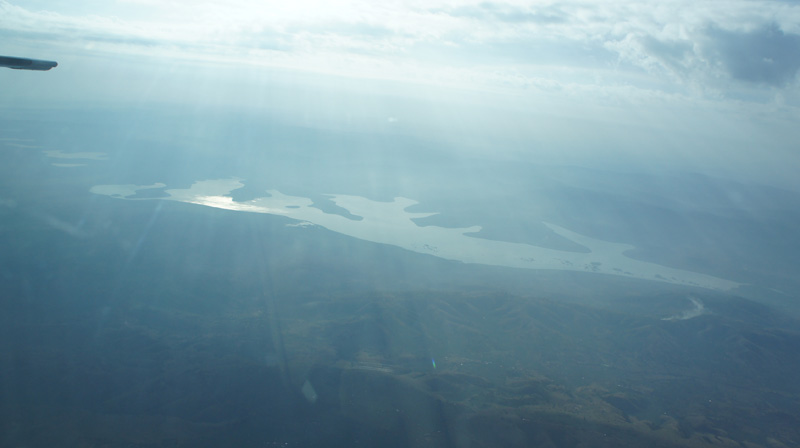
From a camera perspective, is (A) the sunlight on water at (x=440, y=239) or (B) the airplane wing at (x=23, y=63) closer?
(B) the airplane wing at (x=23, y=63)

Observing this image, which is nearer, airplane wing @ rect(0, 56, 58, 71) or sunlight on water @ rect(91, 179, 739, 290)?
airplane wing @ rect(0, 56, 58, 71)

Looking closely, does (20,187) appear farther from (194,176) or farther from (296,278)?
(296,278)

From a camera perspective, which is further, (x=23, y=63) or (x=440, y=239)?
(x=440, y=239)

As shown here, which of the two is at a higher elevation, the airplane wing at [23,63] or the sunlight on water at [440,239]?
the airplane wing at [23,63]

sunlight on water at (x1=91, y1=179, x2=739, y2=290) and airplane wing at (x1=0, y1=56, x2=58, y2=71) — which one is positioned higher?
airplane wing at (x1=0, y1=56, x2=58, y2=71)

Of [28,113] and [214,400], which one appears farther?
[28,113]

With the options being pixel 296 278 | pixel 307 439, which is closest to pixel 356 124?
pixel 296 278

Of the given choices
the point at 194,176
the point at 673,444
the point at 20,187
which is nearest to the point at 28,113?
the point at 194,176

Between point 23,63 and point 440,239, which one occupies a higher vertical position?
point 23,63

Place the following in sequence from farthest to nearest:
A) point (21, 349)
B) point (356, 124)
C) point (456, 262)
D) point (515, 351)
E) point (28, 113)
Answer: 1. point (356, 124)
2. point (28, 113)
3. point (456, 262)
4. point (515, 351)
5. point (21, 349)

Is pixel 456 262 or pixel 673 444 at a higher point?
pixel 673 444

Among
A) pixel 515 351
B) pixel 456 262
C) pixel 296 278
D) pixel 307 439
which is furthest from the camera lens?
pixel 456 262
